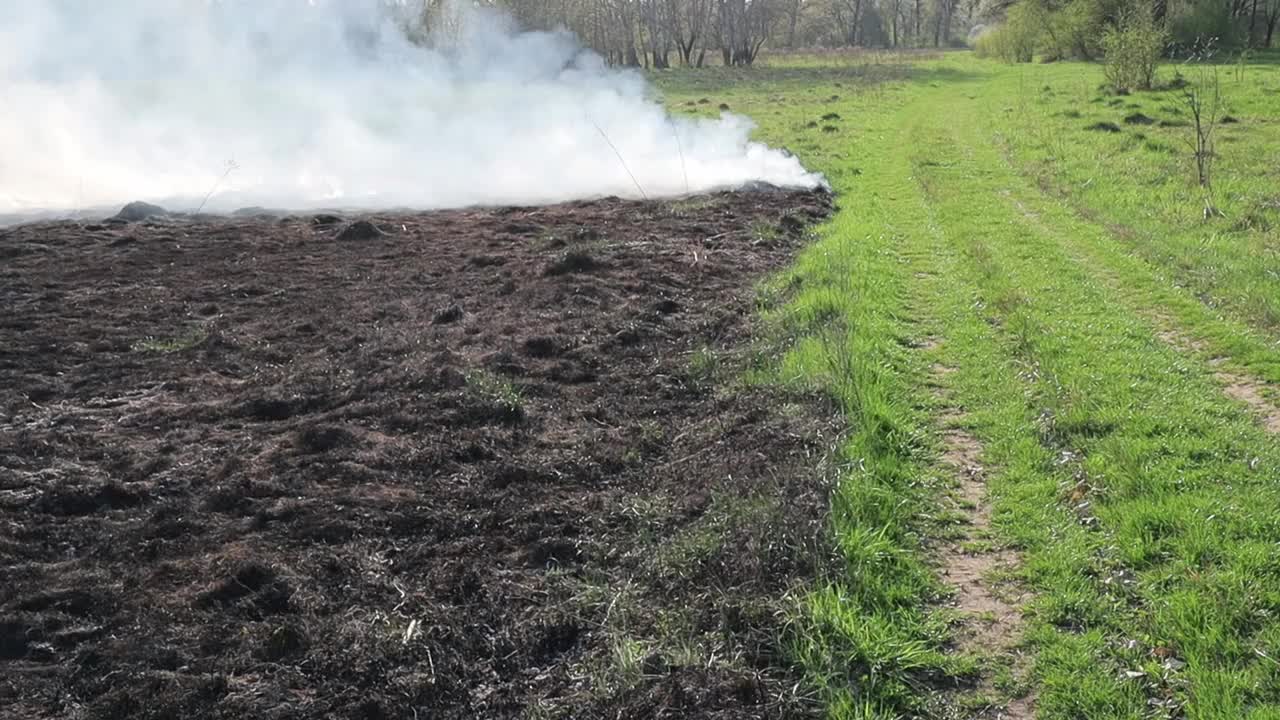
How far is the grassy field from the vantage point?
4570mm

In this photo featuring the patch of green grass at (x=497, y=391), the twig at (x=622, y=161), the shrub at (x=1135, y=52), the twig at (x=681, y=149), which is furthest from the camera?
the shrub at (x=1135, y=52)

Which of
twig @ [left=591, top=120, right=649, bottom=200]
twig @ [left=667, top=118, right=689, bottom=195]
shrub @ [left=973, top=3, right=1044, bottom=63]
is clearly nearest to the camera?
twig @ [left=591, top=120, right=649, bottom=200]

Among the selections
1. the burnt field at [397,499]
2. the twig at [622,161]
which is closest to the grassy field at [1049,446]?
the burnt field at [397,499]

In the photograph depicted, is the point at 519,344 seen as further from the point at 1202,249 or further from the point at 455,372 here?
the point at 1202,249

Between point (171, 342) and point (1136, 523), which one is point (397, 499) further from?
point (171, 342)

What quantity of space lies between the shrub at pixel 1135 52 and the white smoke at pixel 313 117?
14723mm

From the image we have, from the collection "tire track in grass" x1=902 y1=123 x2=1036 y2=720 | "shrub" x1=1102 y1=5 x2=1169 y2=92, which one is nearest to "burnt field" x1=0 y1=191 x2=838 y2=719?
"tire track in grass" x1=902 y1=123 x2=1036 y2=720

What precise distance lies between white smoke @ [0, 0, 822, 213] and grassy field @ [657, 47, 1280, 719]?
737cm

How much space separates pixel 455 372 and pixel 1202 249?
31.0 feet

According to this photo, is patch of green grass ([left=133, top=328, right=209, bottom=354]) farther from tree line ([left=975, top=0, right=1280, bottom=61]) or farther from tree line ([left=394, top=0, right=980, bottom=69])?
tree line ([left=975, top=0, right=1280, bottom=61])

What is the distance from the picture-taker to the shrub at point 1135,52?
31344mm

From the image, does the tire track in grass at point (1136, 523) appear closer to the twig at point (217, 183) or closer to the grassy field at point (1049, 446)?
the grassy field at point (1049, 446)

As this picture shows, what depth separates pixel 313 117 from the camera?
77.9 feet

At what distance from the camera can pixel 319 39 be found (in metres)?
23.0
